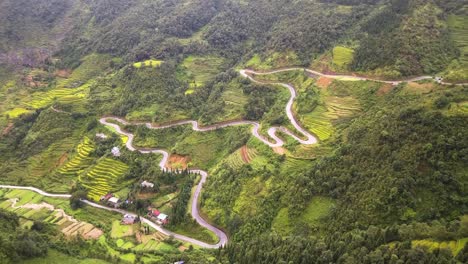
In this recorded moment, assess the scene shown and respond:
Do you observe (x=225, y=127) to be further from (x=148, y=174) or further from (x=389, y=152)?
(x=389, y=152)

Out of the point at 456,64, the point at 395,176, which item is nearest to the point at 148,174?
the point at 395,176

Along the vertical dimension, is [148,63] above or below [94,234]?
above

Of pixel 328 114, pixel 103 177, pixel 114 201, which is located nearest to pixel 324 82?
pixel 328 114

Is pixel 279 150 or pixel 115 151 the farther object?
pixel 115 151

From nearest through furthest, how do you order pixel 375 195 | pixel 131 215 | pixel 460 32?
pixel 375 195 < pixel 131 215 < pixel 460 32

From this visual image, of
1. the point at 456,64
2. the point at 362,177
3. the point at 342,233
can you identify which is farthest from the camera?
the point at 456,64

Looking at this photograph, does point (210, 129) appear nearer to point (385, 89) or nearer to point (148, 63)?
point (148, 63)

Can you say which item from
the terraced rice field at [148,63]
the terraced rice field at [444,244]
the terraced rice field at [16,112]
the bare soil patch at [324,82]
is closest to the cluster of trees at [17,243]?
the terraced rice field at [444,244]
